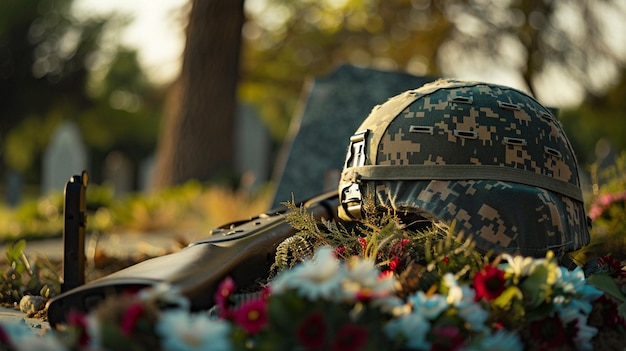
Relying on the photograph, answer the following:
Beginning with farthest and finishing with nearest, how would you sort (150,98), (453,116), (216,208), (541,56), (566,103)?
1. (150,98)
2. (566,103)
3. (541,56)
4. (216,208)
5. (453,116)

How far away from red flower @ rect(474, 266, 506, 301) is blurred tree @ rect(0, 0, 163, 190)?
22111 mm

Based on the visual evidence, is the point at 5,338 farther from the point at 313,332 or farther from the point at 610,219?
the point at 610,219

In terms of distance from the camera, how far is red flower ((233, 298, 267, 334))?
2.13 meters

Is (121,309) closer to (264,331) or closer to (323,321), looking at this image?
(264,331)

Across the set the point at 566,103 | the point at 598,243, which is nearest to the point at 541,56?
the point at 566,103

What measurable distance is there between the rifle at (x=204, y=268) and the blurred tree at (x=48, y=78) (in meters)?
20.8

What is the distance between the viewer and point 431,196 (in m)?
3.33

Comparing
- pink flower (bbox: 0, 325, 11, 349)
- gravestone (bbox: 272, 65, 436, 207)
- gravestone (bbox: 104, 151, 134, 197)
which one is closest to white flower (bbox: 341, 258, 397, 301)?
pink flower (bbox: 0, 325, 11, 349)

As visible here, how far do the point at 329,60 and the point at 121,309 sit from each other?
18580 millimetres

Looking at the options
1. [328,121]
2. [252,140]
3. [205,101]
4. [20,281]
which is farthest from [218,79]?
[252,140]

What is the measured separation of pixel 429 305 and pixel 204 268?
1.01 m

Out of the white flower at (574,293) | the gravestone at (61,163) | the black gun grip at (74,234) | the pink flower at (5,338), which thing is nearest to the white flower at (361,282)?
the white flower at (574,293)

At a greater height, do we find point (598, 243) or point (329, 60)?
point (329, 60)

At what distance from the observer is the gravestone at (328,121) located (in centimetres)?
711
